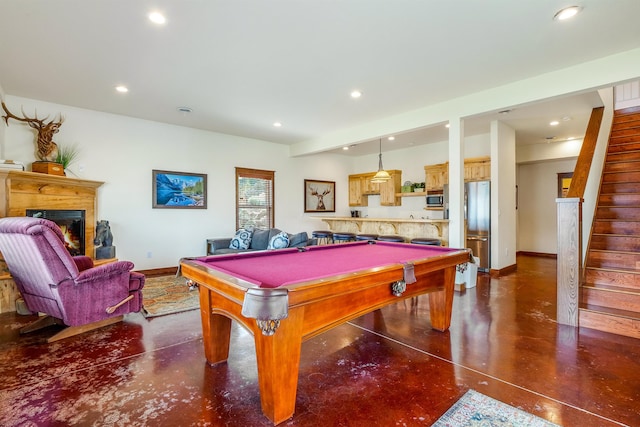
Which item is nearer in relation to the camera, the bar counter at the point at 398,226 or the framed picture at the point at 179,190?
the bar counter at the point at 398,226

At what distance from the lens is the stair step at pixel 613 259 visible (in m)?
3.49

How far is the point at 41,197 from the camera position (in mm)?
4312

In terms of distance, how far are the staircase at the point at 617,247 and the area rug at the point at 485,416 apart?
6.73 feet

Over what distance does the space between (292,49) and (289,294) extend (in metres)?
2.66

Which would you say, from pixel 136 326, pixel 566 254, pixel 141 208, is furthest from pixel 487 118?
pixel 141 208

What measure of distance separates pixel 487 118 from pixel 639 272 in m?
3.14

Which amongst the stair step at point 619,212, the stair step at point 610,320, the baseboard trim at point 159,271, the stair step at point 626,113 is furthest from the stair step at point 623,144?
the baseboard trim at point 159,271

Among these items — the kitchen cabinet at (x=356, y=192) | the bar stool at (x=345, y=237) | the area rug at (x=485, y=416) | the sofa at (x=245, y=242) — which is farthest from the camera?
the kitchen cabinet at (x=356, y=192)

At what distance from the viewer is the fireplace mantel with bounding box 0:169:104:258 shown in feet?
12.8

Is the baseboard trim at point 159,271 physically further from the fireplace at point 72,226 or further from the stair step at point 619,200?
the stair step at point 619,200

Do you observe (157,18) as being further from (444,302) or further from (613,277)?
(613,277)

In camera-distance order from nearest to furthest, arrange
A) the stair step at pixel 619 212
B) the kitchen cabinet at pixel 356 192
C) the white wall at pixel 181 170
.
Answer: the stair step at pixel 619 212
the white wall at pixel 181 170
the kitchen cabinet at pixel 356 192

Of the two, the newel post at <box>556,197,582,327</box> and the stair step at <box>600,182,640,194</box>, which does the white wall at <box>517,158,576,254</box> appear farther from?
the newel post at <box>556,197,582,327</box>

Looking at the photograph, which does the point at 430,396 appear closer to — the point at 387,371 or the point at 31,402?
the point at 387,371
